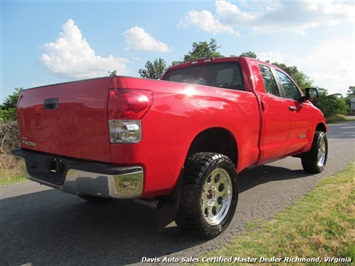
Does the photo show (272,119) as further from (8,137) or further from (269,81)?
(8,137)

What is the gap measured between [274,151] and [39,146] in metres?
3.06

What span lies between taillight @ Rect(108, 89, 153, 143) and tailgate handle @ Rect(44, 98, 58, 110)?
78cm

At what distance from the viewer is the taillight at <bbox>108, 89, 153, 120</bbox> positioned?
7.82 ft

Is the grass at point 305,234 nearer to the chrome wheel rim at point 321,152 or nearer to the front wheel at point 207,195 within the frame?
the front wheel at point 207,195

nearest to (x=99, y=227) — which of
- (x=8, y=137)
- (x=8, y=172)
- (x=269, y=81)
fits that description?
(x=269, y=81)

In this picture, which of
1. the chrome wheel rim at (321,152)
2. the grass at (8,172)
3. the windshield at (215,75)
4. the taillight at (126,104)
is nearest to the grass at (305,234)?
the taillight at (126,104)

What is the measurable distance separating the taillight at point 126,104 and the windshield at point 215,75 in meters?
2.09

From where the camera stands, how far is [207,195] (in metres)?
3.12

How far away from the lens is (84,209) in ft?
13.2

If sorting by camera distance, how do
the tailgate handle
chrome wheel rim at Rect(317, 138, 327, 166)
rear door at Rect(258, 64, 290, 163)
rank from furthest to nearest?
chrome wheel rim at Rect(317, 138, 327, 166)
rear door at Rect(258, 64, 290, 163)
the tailgate handle

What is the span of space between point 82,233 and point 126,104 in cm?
167

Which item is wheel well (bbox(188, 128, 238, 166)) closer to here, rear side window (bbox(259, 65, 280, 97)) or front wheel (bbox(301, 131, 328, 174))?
rear side window (bbox(259, 65, 280, 97))

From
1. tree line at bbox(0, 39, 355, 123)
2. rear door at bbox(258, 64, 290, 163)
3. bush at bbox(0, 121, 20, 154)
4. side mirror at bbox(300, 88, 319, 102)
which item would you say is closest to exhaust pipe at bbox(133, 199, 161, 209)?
rear door at bbox(258, 64, 290, 163)

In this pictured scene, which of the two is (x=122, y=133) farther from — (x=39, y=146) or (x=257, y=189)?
(x=257, y=189)
